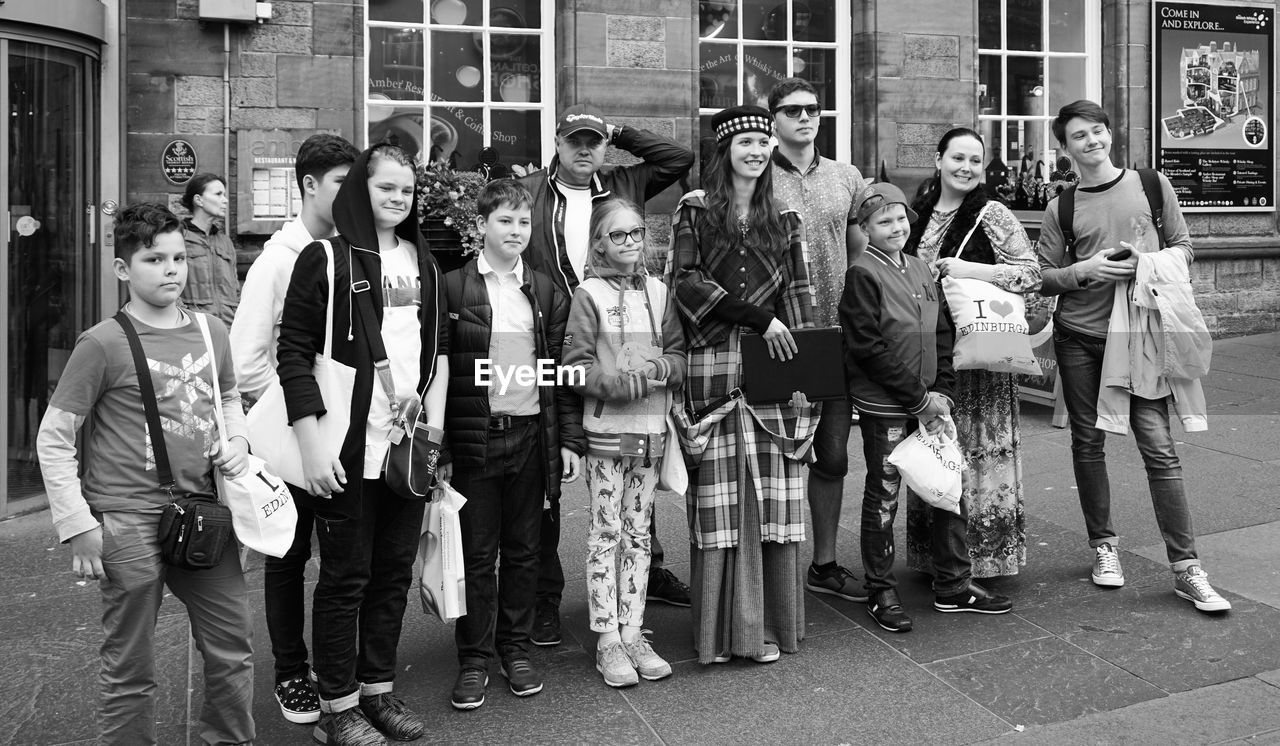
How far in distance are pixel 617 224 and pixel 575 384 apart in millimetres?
608

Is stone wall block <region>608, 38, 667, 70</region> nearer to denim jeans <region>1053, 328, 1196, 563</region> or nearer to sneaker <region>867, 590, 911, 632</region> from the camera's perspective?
denim jeans <region>1053, 328, 1196, 563</region>

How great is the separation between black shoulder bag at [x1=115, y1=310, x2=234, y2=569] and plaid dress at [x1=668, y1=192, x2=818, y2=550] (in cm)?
176

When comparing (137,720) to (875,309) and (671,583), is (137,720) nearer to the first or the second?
(671,583)

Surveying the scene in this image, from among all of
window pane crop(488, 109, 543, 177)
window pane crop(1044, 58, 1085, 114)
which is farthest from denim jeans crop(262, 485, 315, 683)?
window pane crop(1044, 58, 1085, 114)

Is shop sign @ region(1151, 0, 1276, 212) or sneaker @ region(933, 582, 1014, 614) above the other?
shop sign @ region(1151, 0, 1276, 212)

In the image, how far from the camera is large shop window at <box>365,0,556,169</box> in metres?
9.26

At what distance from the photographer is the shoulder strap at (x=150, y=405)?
342 centimetres

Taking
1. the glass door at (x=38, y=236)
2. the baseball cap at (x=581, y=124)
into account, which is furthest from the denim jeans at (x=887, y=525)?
the glass door at (x=38, y=236)

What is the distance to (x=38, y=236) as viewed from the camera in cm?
698

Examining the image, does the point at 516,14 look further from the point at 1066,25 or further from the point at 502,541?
the point at 502,541

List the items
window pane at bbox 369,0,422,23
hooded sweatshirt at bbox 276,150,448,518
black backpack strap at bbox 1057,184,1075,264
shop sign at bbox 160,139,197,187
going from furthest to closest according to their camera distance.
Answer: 1. window pane at bbox 369,0,422,23
2. shop sign at bbox 160,139,197,187
3. black backpack strap at bbox 1057,184,1075,264
4. hooded sweatshirt at bbox 276,150,448,518

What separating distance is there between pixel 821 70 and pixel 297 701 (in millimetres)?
7722

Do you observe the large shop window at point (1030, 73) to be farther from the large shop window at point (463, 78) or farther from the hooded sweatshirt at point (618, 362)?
the hooded sweatshirt at point (618, 362)
